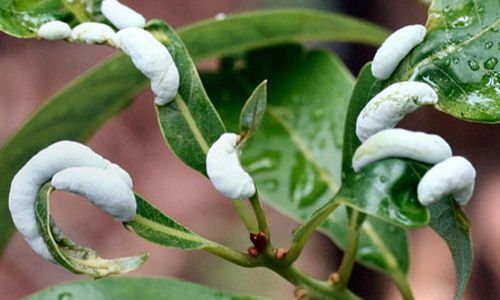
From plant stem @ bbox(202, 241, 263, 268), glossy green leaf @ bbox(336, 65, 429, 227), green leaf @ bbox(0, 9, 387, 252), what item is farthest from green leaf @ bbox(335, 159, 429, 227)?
green leaf @ bbox(0, 9, 387, 252)

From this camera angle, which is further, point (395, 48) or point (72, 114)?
point (72, 114)

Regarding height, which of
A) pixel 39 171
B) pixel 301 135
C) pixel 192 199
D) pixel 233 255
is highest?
pixel 39 171

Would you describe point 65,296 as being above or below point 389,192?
below

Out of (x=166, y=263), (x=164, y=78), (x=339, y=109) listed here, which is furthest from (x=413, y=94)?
(x=166, y=263)

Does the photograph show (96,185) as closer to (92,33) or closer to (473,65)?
(92,33)

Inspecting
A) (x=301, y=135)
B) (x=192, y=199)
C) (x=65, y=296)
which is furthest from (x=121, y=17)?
(x=192, y=199)

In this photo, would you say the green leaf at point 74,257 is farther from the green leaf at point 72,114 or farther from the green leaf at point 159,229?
the green leaf at point 72,114

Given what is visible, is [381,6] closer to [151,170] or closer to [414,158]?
[151,170]
